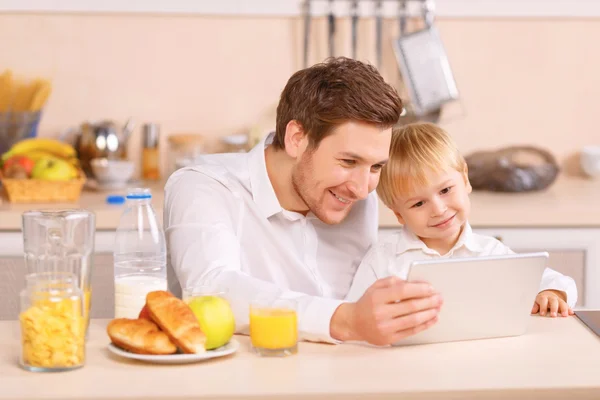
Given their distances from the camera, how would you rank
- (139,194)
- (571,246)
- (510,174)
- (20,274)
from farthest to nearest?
1. (510,174)
2. (571,246)
3. (20,274)
4. (139,194)

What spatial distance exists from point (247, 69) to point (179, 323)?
84.5 inches

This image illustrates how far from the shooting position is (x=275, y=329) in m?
1.45

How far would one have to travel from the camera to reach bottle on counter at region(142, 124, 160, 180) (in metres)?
3.39

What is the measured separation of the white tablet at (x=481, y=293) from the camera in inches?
57.4

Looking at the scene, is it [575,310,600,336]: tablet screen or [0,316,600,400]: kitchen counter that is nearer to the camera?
[0,316,600,400]: kitchen counter

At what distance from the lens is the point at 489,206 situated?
2889 millimetres

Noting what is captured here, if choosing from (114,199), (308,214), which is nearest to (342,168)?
(308,214)

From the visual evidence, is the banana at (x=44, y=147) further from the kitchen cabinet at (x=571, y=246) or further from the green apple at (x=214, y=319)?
the green apple at (x=214, y=319)

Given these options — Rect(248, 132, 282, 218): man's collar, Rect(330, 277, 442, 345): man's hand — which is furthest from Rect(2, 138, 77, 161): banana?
Rect(330, 277, 442, 345): man's hand

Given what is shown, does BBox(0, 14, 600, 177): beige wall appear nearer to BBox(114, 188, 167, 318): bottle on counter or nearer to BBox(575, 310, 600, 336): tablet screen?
BBox(114, 188, 167, 318): bottle on counter

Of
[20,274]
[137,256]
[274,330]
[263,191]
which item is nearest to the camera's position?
[274,330]

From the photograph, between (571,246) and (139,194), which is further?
(571,246)

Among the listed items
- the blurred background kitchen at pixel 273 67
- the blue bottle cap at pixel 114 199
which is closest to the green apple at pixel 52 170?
the blue bottle cap at pixel 114 199

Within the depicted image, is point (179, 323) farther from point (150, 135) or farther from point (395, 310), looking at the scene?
point (150, 135)
